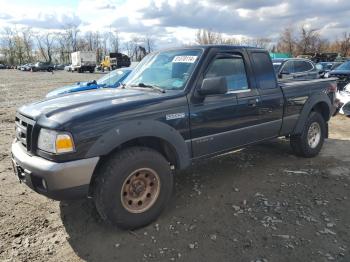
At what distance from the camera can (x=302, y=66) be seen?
36.5 ft

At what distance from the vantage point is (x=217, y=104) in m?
4.35

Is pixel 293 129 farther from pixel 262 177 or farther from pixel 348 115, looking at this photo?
pixel 348 115

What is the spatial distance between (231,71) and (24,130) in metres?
2.64

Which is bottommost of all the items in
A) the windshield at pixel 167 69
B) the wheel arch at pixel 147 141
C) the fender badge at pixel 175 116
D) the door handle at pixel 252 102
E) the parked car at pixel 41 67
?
the wheel arch at pixel 147 141

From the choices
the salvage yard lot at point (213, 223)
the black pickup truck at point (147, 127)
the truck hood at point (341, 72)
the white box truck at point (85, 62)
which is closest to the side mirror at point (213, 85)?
the black pickup truck at point (147, 127)

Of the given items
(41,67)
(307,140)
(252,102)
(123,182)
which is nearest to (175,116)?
(123,182)

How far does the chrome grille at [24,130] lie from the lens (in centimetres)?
357

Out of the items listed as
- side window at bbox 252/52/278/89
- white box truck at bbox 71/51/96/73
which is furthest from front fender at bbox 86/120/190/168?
white box truck at bbox 71/51/96/73

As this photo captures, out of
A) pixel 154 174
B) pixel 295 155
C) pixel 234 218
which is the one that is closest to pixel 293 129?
pixel 295 155

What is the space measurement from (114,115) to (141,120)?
296 millimetres

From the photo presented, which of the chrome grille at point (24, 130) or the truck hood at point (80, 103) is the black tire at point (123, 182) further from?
the chrome grille at point (24, 130)

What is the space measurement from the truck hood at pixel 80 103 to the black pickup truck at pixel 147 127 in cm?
1

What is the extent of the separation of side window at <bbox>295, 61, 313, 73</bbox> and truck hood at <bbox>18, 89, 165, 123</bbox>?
7967 millimetres

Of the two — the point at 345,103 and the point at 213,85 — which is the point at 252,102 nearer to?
the point at 213,85
